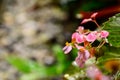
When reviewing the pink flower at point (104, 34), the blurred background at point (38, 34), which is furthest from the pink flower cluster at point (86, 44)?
the blurred background at point (38, 34)

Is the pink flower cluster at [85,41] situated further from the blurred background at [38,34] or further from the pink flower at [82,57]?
the blurred background at [38,34]

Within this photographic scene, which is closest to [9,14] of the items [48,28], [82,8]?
[48,28]

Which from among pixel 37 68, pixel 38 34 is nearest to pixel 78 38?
pixel 37 68

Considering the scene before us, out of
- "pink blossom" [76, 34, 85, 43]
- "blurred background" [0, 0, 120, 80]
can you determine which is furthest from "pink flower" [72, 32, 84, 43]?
"blurred background" [0, 0, 120, 80]

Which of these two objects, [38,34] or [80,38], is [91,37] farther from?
[38,34]

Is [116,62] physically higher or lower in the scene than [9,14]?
lower

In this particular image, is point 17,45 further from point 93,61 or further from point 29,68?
point 93,61

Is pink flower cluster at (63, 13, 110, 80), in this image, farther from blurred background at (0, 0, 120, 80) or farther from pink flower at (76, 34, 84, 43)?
blurred background at (0, 0, 120, 80)

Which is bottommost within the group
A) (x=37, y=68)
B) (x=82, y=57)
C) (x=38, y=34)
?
(x=82, y=57)
